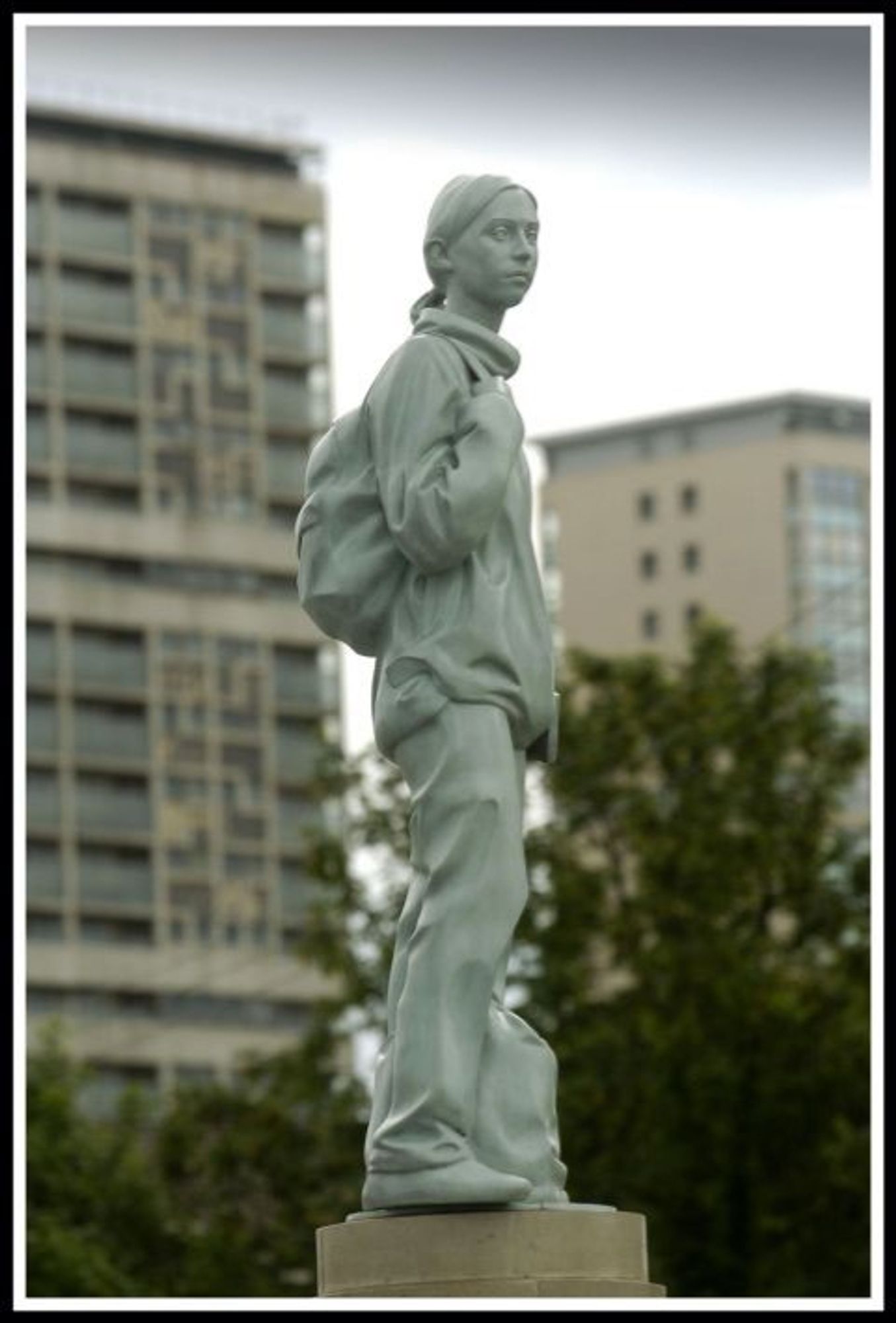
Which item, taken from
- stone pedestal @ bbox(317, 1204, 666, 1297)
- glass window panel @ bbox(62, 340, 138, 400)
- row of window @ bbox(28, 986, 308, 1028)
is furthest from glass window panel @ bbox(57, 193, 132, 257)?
stone pedestal @ bbox(317, 1204, 666, 1297)

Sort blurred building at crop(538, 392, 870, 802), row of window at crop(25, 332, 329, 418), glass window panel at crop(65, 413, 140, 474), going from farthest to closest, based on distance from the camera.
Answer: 1. blurred building at crop(538, 392, 870, 802)
2. row of window at crop(25, 332, 329, 418)
3. glass window panel at crop(65, 413, 140, 474)

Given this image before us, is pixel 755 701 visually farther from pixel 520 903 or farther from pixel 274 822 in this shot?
pixel 274 822

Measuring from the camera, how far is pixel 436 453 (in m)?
15.1

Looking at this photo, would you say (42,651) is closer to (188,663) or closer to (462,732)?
(188,663)

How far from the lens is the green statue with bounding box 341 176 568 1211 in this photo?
48.0 ft

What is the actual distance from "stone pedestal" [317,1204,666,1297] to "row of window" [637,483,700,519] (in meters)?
139

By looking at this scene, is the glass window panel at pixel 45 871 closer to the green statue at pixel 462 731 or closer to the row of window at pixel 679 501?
the row of window at pixel 679 501

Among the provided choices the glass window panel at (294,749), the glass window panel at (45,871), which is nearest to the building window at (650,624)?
the glass window panel at (294,749)

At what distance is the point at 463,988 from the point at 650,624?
138009 millimetres

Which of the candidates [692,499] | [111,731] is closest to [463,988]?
[111,731]

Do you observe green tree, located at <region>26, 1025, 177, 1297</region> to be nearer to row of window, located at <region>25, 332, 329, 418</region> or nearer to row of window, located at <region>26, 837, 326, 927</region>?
row of window, located at <region>26, 837, 326, 927</region>

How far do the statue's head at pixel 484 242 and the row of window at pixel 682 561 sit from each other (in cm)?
13632

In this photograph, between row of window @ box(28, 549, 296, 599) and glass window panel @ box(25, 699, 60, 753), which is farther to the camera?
row of window @ box(28, 549, 296, 599)

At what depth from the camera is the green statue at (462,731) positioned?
14.6 m
